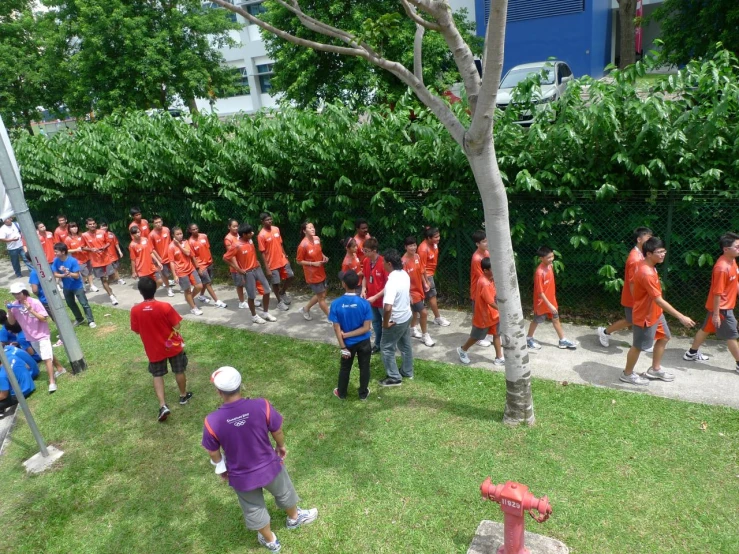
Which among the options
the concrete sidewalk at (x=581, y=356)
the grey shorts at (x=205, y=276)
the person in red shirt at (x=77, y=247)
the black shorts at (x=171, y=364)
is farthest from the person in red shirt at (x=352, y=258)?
the person in red shirt at (x=77, y=247)

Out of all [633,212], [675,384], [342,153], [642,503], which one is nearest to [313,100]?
[342,153]

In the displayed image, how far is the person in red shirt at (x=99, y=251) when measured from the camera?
11547 mm

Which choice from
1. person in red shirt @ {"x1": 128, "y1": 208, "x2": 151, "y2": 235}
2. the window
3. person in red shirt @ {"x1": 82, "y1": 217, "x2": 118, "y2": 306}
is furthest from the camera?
the window

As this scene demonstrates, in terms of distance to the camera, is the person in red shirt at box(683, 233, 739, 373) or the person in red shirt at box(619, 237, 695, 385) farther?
the person in red shirt at box(683, 233, 739, 373)

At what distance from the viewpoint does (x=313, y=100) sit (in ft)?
56.4

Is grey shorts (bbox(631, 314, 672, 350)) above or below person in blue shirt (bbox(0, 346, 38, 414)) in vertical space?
above

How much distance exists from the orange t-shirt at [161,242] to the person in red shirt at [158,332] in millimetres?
4820

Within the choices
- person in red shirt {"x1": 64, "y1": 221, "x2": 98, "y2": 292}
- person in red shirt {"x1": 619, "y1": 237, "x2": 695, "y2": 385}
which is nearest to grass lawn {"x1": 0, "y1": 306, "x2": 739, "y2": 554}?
person in red shirt {"x1": 619, "y1": 237, "x2": 695, "y2": 385}

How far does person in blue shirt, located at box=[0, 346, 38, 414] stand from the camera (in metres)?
7.34

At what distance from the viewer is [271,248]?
371 inches

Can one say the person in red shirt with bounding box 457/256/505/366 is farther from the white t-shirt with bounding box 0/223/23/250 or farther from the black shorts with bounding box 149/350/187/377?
the white t-shirt with bounding box 0/223/23/250

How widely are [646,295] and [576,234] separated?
210 centimetres

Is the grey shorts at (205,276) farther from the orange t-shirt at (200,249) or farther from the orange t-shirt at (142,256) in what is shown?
the orange t-shirt at (142,256)

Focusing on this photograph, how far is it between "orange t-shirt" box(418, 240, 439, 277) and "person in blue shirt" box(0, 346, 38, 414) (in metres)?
5.68
